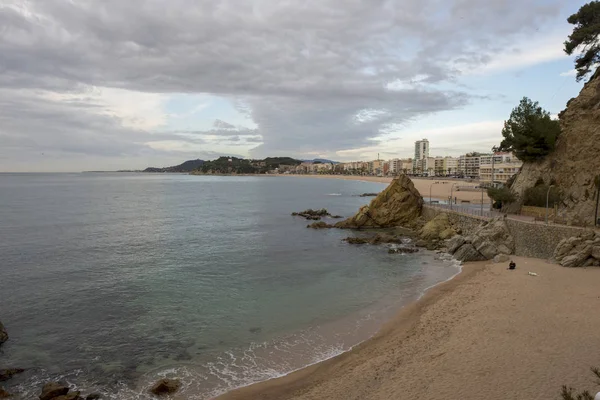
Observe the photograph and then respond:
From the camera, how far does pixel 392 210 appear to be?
47.8 meters

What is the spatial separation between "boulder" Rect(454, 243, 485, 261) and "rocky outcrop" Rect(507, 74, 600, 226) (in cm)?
673

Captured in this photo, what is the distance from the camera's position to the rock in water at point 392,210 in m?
47.4

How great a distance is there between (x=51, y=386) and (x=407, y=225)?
41.0 metres

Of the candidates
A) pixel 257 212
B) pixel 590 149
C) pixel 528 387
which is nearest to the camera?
pixel 528 387

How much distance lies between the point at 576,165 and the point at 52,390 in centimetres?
3744

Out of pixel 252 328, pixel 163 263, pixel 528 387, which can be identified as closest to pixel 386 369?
pixel 528 387

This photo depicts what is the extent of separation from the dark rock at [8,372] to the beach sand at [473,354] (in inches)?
300

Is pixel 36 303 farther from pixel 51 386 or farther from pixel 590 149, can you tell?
pixel 590 149

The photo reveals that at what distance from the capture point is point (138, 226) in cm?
4884

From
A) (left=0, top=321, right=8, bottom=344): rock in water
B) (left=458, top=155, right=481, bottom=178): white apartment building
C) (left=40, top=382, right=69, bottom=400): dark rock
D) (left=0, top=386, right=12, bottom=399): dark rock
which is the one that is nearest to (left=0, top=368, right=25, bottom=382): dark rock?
(left=0, top=386, right=12, bottom=399): dark rock

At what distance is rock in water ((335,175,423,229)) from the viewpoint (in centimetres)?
4744

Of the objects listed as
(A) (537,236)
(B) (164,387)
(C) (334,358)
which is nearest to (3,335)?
(B) (164,387)

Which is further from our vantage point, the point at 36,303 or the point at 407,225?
the point at 407,225

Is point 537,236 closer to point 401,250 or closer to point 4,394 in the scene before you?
point 401,250
